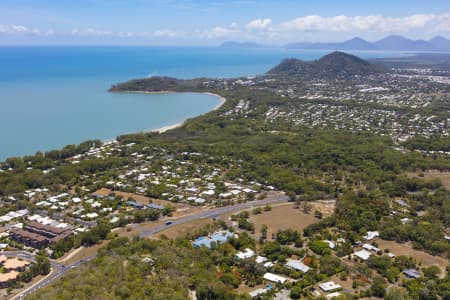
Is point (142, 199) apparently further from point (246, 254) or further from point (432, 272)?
point (432, 272)

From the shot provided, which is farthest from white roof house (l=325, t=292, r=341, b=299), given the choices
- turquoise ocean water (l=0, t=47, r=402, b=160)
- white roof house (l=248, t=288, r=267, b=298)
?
turquoise ocean water (l=0, t=47, r=402, b=160)

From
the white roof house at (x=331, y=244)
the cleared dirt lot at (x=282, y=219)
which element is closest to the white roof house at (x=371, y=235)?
the white roof house at (x=331, y=244)

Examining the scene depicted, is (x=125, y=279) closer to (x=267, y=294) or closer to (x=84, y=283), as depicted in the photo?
(x=84, y=283)

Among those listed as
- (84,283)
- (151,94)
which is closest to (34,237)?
(84,283)

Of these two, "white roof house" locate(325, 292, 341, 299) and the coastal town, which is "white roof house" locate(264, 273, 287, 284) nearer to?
the coastal town

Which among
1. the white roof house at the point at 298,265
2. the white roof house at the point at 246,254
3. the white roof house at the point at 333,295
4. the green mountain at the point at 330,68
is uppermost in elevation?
the green mountain at the point at 330,68

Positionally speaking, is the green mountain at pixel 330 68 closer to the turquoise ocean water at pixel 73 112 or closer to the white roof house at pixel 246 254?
the turquoise ocean water at pixel 73 112
